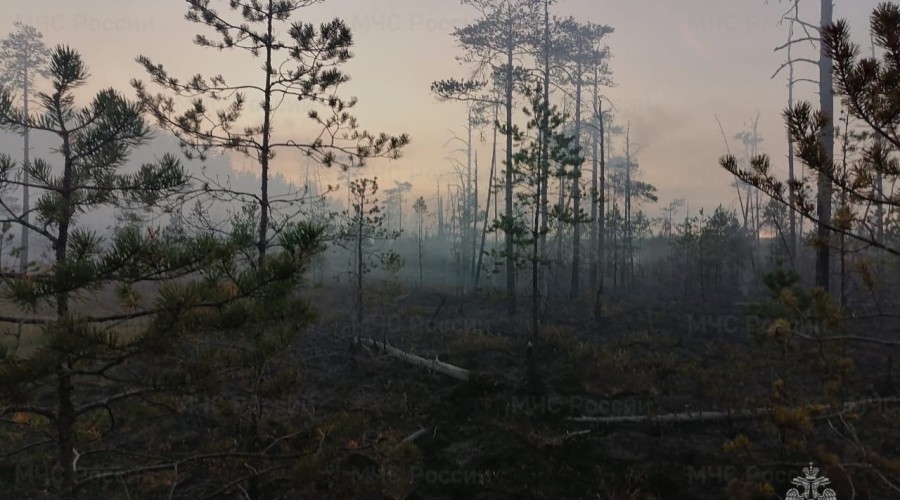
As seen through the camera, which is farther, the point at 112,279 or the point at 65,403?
the point at 65,403

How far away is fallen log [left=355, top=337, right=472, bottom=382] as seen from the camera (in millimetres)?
11775

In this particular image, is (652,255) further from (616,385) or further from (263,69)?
(263,69)

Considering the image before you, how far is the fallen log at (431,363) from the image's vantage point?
38.6 feet

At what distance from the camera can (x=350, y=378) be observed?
12367mm

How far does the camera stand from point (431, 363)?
41.4 feet

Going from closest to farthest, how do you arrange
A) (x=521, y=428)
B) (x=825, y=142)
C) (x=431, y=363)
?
1. (x=521, y=428)
2. (x=825, y=142)
3. (x=431, y=363)

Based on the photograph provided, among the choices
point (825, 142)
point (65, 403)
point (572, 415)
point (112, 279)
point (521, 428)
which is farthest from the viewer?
point (825, 142)

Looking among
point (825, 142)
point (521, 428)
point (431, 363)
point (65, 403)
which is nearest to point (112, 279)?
point (65, 403)

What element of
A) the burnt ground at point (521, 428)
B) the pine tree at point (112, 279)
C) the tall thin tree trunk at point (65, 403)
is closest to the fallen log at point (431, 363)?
the burnt ground at point (521, 428)

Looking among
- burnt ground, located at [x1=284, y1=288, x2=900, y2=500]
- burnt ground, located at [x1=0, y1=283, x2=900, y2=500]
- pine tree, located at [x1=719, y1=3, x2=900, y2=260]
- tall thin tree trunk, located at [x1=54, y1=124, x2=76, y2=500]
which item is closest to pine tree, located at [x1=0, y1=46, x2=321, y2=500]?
tall thin tree trunk, located at [x1=54, y1=124, x2=76, y2=500]

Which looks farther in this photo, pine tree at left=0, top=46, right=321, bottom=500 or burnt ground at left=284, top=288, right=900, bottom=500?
burnt ground at left=284, top=288, right=900, bottom=500

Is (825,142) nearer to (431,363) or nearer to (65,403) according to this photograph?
(431,363)

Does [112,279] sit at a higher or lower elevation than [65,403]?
higher

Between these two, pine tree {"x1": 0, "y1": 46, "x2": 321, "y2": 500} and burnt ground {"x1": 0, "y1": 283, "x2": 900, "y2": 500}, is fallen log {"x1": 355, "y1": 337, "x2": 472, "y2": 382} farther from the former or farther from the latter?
pine tree {"x1": 0, "y1": 46, "x2": 321, "y2": 500}
